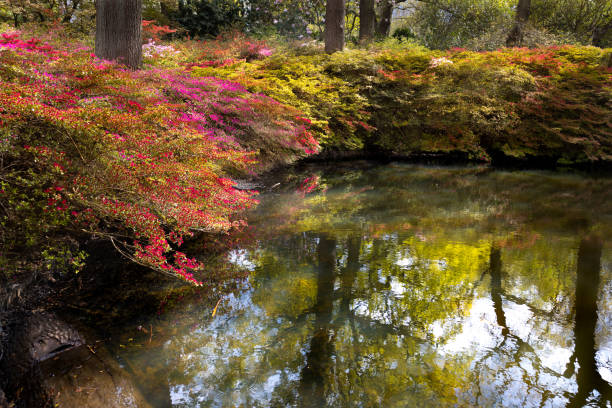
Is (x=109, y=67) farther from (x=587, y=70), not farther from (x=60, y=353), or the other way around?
(x=587, y=70)

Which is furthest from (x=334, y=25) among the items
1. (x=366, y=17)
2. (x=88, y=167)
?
(x=88, y=167)

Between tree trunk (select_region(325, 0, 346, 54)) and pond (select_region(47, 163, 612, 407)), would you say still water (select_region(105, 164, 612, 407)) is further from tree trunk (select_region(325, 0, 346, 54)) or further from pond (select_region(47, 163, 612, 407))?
tree trunk (select_region(325, 0, 346, 54))

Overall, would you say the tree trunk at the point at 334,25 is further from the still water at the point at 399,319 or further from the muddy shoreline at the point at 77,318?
the muddy shoreline at the point at 77,318

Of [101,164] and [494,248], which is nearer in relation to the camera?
[101,164]

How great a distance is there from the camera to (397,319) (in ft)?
10.8

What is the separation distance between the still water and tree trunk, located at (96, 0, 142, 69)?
331 centimetres

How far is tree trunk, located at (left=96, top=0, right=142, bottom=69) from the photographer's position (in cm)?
624

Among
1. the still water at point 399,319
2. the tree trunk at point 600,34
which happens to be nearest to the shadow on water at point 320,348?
the still water at point 399,319

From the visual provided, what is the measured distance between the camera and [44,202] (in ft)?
9.06

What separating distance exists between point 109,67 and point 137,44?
271 cm

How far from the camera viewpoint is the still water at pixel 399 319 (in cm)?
254

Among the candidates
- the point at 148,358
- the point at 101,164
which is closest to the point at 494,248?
the point at 148,358

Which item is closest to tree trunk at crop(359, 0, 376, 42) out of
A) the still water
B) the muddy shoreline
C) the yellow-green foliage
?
the yellow-green foliage

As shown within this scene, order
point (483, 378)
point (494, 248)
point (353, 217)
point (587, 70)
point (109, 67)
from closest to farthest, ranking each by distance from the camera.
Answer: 1. point (483, 378)
2. point (109, 67)
3. point (494, 248)
4. point (353, 217)
5. point (587, 70)
